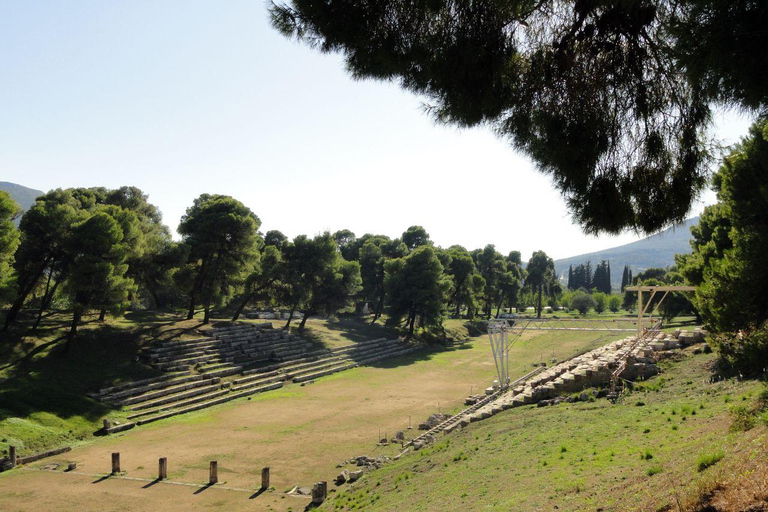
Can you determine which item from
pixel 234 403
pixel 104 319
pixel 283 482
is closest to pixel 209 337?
pixel 104 319

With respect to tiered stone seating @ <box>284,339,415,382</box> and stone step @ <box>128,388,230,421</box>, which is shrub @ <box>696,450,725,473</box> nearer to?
stone step @ <box>128,388,230,421</box>

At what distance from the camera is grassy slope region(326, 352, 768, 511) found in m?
10.3

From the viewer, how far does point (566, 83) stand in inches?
350

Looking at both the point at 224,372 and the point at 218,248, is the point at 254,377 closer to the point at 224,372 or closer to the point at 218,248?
the point at 224,372

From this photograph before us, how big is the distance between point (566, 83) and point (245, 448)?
2176cm

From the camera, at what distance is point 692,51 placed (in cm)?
652

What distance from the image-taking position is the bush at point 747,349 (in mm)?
17719

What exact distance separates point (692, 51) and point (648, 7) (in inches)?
76.2

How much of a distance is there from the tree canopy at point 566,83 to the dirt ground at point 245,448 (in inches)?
585

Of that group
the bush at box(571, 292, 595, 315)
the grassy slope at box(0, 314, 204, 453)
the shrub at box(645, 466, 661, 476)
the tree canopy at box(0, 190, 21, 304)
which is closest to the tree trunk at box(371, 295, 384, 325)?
the grassy slope at box(0, 314, 204, 453)

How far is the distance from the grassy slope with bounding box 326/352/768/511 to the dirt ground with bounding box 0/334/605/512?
3.79 metres

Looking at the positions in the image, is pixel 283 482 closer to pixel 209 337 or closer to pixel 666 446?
pixel 666 446

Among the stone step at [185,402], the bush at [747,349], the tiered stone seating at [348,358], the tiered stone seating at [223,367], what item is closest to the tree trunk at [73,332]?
the tiered stone seating at [223,367]

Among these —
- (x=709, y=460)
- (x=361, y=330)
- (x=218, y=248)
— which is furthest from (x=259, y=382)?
(x=709, y=460)
